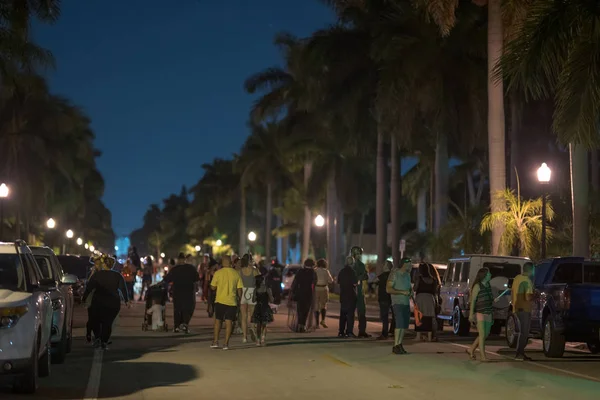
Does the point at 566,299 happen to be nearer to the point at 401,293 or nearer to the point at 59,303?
the point at 401,293

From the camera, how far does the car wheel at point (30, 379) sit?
12.8 metres

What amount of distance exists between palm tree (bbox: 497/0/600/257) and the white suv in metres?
10.8

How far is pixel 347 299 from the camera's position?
24812 millimetres

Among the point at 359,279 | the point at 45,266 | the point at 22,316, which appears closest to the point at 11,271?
the point at 22,316

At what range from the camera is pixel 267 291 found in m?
22.7

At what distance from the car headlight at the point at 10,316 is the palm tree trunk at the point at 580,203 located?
19774 millimetres

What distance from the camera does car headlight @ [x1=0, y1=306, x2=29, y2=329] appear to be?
12.5 m

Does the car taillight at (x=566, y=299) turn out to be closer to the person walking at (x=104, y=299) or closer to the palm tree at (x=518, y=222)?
the person walking at (x=104, y=299)

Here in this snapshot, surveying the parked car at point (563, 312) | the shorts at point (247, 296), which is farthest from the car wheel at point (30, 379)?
the parked car at point (563, 312)

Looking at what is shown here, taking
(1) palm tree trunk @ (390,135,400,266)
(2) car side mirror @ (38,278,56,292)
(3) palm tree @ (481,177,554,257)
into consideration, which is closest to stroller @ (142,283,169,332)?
(2) car side mirror @ (38,278,56,292)

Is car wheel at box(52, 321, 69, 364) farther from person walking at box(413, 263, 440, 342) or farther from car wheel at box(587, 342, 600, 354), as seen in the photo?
car wheel at box(587, 342, 600, 354)

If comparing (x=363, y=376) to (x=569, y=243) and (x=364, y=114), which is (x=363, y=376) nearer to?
(x=569, y=243)

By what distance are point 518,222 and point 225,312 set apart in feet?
49.4

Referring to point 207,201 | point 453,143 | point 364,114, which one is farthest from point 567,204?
point 207,201
